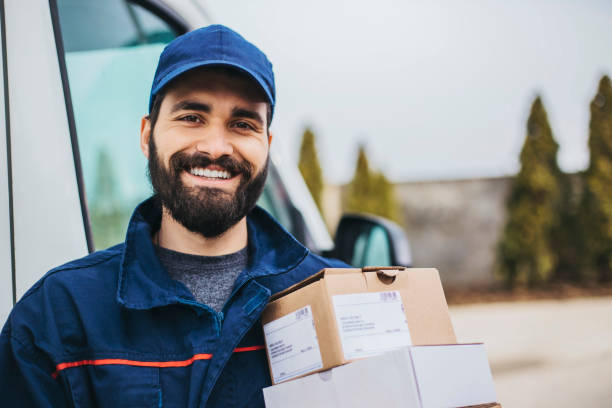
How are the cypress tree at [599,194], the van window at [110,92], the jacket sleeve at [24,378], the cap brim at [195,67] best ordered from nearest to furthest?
the jacket sleeve at [24,378] < the cap brim at [195,67] < the van window at [110,92] < the cypress tree at [599,194]

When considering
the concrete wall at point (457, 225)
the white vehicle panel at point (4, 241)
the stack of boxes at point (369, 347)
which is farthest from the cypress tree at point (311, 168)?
the white vehicle panel at point (4, 241)

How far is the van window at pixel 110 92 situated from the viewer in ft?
5.70

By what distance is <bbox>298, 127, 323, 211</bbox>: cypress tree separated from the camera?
1304 cm

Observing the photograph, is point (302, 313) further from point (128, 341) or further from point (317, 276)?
point (128, 341)

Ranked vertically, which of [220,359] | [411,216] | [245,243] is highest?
[411,216]

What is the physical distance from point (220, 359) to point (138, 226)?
1.70 feet

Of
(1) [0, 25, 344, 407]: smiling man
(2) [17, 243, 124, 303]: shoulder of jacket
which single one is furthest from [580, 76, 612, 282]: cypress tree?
(2) [17, 243, 124, 303]: shoulder of jacket

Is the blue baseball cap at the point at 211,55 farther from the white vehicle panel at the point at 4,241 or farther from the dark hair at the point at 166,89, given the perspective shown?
the white vehicle panel at the point at 4,241

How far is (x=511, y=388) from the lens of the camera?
5.38 metres

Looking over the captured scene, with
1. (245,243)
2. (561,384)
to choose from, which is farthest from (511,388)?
(245,243)

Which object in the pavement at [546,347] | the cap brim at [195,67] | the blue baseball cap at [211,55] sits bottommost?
the pavement at [546,347]

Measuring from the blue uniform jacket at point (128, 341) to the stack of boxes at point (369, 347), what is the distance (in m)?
0.10

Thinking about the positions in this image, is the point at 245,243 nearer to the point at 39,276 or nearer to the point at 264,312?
the point at 264,312

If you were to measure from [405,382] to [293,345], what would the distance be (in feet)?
1.06
